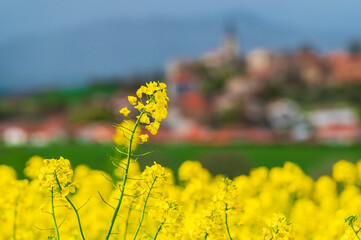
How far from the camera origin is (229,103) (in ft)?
216

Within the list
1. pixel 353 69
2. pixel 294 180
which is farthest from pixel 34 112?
pixel 294 180

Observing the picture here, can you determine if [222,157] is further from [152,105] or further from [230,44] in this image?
[230,44]

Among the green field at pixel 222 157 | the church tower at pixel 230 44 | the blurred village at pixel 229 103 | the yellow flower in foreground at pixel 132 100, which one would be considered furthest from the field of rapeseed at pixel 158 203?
the church tower at pixel 230 44

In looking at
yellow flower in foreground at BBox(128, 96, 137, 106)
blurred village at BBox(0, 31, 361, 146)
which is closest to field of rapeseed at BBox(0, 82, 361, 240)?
yellow flower in foreground at BBox(128, 96, 137, 106)

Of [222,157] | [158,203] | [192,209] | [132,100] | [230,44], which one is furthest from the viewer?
[230,44]

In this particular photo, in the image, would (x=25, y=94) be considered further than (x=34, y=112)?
Yes

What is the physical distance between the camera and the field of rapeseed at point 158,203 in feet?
6.88

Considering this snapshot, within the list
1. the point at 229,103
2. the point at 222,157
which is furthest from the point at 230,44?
the point at 222,157

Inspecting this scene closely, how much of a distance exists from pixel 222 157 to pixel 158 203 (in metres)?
10.1

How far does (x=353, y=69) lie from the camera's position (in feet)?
245

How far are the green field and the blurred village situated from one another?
33.3 feet

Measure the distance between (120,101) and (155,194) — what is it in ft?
194

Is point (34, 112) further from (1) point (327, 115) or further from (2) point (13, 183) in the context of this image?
(2) point (13, 183)

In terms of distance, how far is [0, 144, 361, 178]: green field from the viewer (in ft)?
38.7
